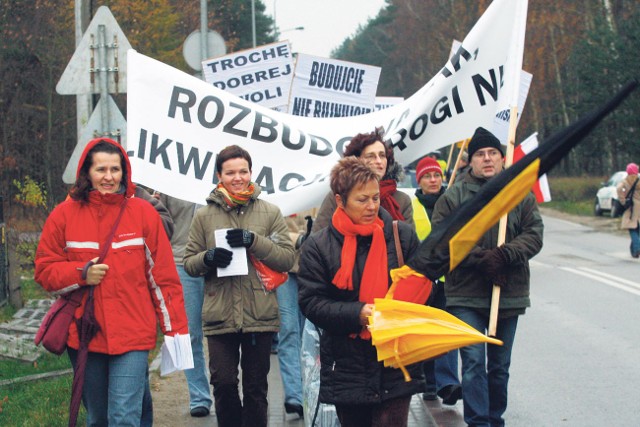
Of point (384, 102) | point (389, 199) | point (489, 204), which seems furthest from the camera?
point (384, 102)

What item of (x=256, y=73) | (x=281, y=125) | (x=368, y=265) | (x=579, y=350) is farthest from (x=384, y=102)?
(x=368, y=265)

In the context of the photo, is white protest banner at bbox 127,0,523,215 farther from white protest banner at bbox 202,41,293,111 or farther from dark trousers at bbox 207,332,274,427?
white protest banner at bbox 202,41,293,111

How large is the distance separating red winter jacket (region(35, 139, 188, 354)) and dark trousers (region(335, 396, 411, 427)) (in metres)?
1.03

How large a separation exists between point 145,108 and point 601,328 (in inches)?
262

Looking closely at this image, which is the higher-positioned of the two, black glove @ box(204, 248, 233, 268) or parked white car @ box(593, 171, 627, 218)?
black glove @ box(204, 248, 233, 268)

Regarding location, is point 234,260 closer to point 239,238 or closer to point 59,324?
point 239,238

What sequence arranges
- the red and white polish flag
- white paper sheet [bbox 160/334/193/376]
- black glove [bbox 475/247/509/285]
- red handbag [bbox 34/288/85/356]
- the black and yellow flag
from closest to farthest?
1. the black and yellow flag
2. red handbag [bbox 34/288/85/356]
3. white paper sheet [bbox 160/334/193/376]
4. black glove [bbox 475/247/509/285]
5. the red and white polish flag

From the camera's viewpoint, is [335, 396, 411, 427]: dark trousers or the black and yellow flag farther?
[335, 396, 411, 427]: dark trousers

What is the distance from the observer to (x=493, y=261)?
5.99 m

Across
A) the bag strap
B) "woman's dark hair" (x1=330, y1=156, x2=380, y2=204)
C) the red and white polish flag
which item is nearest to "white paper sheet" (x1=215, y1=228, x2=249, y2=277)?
"woman's dark hair" (x1=330, y1=156, x2=380, y2=204)

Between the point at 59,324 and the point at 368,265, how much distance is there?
1.54m

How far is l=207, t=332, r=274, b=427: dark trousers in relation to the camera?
594 centimetres

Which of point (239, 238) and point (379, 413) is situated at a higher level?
point (239, 238)

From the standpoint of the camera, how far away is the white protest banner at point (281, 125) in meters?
6.57
